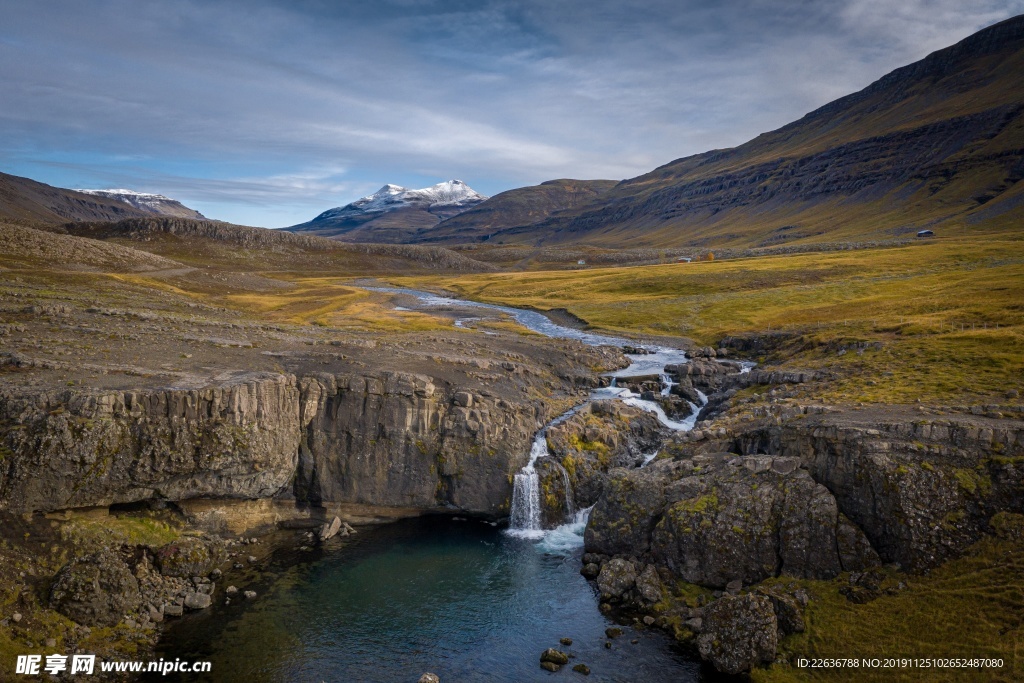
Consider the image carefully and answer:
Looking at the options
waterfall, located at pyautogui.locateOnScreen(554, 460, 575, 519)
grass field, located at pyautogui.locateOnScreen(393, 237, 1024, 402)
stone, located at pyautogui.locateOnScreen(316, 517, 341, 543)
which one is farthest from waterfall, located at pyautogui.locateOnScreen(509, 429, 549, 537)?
grass field, located at pyautogui.locateOnScreen(393, 237, 1024, 402)

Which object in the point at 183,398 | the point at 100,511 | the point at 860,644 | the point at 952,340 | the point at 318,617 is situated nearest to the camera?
the point at 860,644

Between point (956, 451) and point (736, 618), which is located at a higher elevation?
point (956, 451)

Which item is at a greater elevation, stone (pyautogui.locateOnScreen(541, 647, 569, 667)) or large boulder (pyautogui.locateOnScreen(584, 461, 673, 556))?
large boulder (pyautogui.locateOnScreen(584, 461, 673, 556))

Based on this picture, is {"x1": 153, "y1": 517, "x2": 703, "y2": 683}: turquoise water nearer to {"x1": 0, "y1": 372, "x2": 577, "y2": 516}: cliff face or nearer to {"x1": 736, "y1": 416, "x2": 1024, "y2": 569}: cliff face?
{"x1": 0, "y1": 372, "x2": 577, "y2": 516}: cliff face

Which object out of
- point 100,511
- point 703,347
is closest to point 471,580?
point 100,511

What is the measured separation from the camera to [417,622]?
3431 cm

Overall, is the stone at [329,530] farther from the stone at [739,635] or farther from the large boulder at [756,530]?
the stone at [739,635]

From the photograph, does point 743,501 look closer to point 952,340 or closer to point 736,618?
point 736,618

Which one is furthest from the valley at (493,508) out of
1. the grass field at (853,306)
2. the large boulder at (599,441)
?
the grass field at (853,306)

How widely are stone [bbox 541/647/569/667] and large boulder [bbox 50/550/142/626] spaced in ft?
74.4

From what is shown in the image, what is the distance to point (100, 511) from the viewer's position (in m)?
36.7

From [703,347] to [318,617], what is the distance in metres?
66.9

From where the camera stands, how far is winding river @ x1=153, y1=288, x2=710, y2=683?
30.0 m

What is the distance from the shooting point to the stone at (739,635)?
29.0m
